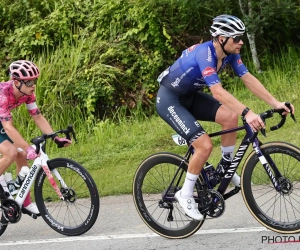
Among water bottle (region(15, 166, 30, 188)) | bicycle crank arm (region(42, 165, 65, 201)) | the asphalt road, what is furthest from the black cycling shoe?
bicycle crank arm (region(42, 165, 65, 201))

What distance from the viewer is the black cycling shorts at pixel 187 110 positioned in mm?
5852

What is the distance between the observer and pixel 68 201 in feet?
21.3

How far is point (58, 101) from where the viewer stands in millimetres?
11672

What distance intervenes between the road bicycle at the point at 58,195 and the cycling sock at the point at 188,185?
921 mm

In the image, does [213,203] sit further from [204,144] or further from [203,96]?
[203,96]

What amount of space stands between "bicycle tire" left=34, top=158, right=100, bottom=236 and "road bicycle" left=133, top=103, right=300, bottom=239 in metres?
0.57

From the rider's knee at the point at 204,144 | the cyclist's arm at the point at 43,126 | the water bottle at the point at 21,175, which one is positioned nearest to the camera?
the rider's knee at the point at 204,144

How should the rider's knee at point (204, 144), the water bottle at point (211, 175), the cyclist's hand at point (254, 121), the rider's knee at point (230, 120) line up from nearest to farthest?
the cyclist's hand at point (254, 121), the rider's knee at point (204, 144), the rider's knee at point (230, 120), the water bottle at point (211, 175)

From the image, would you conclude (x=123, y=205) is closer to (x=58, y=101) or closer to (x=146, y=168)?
(x=146, y=168)

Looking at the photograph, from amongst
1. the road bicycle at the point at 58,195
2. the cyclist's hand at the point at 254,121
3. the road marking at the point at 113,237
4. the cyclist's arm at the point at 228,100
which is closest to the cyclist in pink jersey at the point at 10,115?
the road bicycle at the point at 58,195

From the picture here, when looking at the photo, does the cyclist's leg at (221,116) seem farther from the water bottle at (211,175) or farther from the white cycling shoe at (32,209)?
the white cycling shoe at (32,209)

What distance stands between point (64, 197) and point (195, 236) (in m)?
1.41

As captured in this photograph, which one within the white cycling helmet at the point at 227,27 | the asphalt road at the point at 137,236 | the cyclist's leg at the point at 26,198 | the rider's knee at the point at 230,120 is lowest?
the asphalt road at the point at 137,236

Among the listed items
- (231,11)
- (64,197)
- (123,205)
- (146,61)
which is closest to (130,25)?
(146,61)
